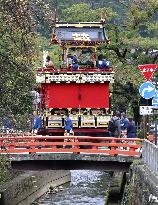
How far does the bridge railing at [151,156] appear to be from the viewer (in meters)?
17.9

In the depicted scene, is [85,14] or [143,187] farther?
[85,14]

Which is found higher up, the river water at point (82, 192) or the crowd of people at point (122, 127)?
the crowd of people at point (122, 127)

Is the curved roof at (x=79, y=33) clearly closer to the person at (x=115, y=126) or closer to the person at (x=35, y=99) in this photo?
the person at (x=35, y=99)

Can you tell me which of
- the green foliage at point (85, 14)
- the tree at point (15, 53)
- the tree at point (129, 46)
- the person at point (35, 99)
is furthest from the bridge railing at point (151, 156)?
the green foliage at point (85, 14)

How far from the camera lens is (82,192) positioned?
37.9 m

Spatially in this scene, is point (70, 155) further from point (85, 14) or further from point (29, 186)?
point (85, 14)

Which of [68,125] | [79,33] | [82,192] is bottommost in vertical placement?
[82,192]

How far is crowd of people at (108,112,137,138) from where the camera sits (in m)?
27.8

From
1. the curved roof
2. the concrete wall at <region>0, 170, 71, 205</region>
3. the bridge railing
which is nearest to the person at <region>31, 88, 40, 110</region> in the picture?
the curved roof

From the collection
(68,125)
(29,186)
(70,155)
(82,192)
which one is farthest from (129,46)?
(70,155)

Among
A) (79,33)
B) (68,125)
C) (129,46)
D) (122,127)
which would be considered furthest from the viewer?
(129,46)

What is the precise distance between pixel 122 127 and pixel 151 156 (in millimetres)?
9253

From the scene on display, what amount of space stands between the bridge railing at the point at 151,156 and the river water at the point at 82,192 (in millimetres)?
11820

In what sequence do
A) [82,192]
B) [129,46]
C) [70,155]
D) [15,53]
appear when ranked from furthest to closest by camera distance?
1. [129,46]
2. [82,192]
3. [15,53]
4. [70,155]
